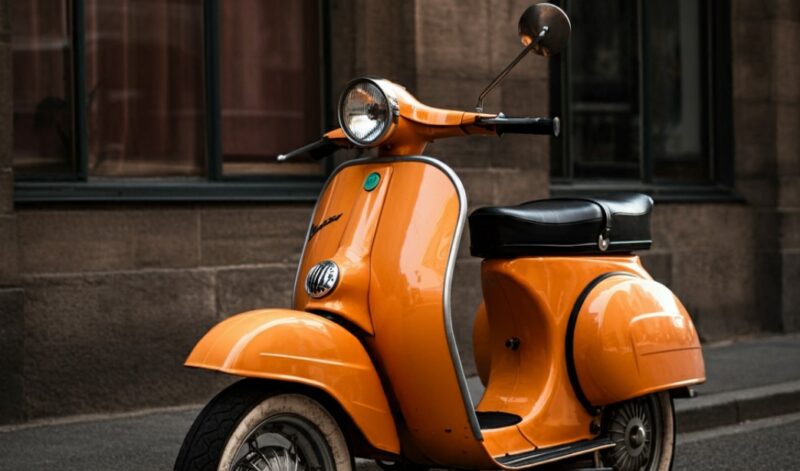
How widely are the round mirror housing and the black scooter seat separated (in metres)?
0.67

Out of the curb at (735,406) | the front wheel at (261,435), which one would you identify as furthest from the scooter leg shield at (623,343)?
the curb at (735,406)

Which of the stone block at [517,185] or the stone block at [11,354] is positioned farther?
the stone block at [517,185]

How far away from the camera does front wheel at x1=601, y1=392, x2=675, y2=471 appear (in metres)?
5.50

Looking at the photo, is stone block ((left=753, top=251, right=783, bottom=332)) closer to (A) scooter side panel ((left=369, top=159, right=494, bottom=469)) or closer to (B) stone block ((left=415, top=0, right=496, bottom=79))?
(B) stone block ((left=415, top=0, right=496, bottom=79))

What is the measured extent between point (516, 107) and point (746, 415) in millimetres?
2825

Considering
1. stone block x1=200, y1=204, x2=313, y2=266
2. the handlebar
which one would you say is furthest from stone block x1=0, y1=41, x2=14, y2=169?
the handlebar

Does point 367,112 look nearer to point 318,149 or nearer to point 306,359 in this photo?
point 318,149

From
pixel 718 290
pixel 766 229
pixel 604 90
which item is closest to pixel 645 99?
pixel 604 90

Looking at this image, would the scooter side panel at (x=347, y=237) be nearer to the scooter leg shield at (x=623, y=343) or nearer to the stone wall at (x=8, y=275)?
the scooter leg shield at (x=623, y=343)

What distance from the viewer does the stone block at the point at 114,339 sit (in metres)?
7.48

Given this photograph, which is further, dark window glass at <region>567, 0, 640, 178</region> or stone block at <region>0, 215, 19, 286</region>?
dark window glass at <region>567, 0, 640, 178</region>

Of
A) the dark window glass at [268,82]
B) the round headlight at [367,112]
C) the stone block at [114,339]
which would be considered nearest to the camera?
the round headlight at [367,112]

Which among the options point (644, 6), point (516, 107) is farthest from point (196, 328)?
point (644, 6)

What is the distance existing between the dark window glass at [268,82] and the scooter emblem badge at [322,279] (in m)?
3.95
